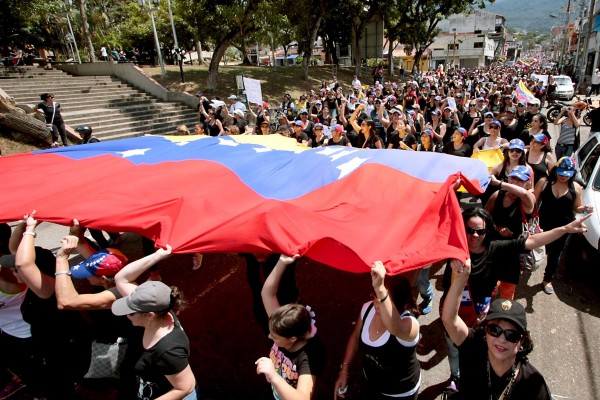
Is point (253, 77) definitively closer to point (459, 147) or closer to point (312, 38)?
point (312, 38)

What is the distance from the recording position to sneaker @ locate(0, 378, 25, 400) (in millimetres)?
3172

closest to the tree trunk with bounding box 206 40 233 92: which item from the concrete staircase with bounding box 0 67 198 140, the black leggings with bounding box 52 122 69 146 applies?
the concrete staircase with bounding box 0 67 198 140

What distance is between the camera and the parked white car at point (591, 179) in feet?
14.2

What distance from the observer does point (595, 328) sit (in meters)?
3.96

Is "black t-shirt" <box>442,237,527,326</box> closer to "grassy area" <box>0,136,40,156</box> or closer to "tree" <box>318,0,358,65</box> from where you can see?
"grassy area" <box>0,136,40,156</box>

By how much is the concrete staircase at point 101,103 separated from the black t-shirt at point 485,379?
14.1 meters

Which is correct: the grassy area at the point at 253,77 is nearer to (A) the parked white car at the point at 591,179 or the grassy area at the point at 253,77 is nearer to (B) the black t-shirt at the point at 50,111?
(B) the black t-shirt at the point at 50,111

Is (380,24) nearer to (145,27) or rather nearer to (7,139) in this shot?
(145,27)

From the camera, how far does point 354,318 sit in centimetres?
438

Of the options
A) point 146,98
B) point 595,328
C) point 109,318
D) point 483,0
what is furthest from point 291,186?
point 483,0

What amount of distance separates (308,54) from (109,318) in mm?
24374

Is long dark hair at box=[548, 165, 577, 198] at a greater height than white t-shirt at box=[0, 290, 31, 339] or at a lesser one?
greater

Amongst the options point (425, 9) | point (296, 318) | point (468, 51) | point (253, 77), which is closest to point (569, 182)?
point (296, 318)

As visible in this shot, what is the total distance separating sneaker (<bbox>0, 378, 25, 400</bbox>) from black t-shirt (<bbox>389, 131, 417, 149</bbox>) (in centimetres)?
646
